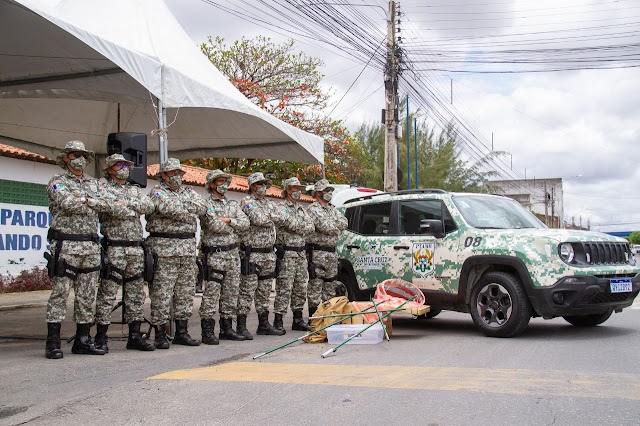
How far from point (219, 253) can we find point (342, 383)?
2.96 metres

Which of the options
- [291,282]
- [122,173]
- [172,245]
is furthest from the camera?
[291,282]

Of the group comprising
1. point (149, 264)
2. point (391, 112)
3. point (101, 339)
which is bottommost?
point (101, 339)

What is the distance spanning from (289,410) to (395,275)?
183 inches

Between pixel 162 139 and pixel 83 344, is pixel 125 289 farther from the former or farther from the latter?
pixel 162 139

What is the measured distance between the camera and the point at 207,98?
9008 mm

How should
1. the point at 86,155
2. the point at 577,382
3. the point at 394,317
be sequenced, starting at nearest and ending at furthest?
the point at 577,382 → the point at 86,155 → the point at 394,317

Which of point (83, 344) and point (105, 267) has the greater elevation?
point (105, 267)

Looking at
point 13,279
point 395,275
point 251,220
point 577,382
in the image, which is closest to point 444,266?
point 395,275

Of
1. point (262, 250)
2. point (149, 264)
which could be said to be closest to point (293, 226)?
point (262, 250)

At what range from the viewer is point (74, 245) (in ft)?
21.8

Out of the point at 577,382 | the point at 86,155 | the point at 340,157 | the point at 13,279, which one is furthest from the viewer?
the point at 340,157

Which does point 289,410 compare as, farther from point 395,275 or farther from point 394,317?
point 394,317

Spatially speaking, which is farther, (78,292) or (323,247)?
(323,247)

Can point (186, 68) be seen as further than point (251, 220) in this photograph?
Yes
